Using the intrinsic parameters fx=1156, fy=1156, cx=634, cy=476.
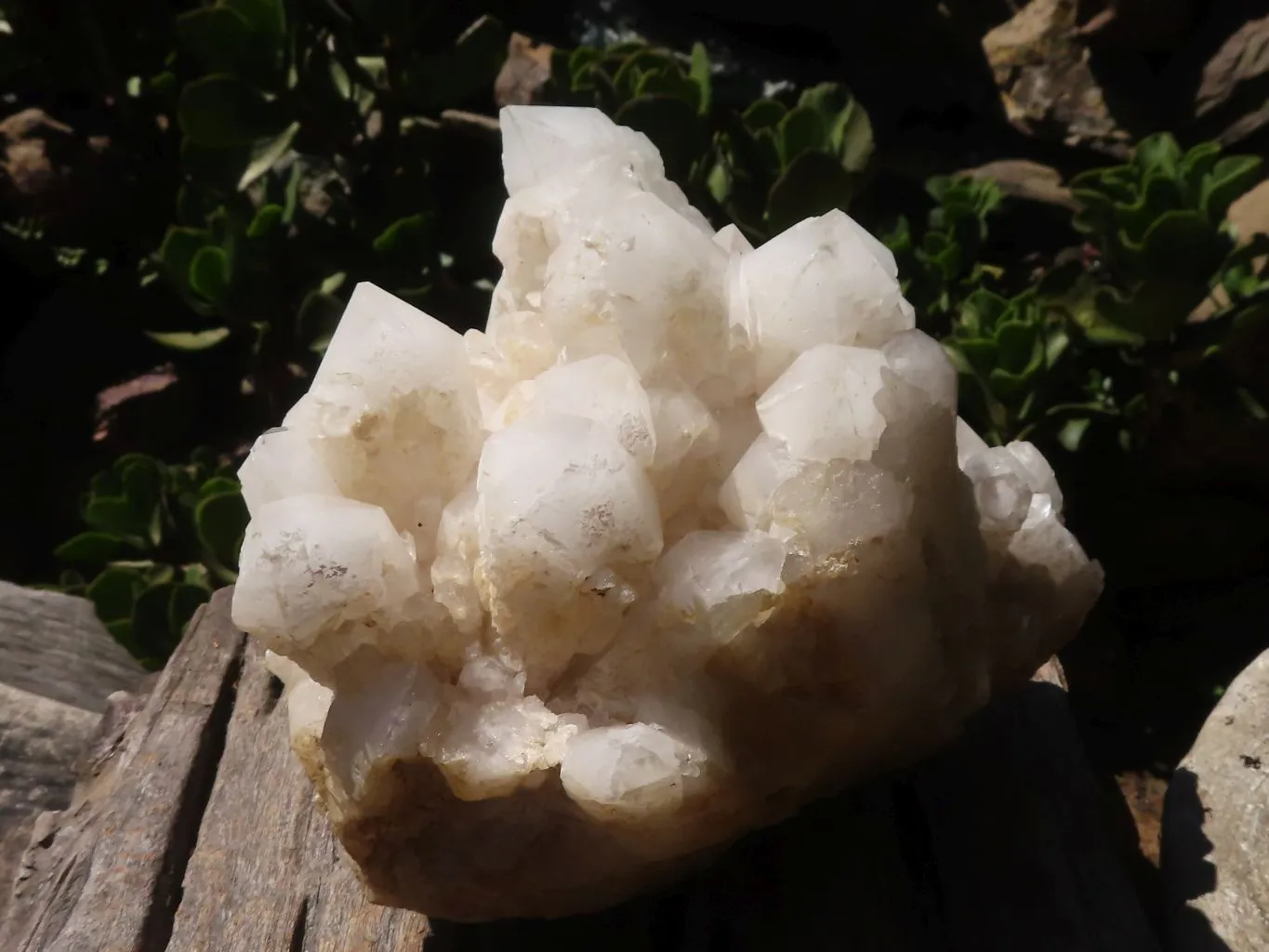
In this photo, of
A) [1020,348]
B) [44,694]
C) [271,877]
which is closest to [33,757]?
[44,694]

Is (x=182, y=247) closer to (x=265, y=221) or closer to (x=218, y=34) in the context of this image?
(x=265, y=221)

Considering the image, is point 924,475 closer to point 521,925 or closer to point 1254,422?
point 521,925

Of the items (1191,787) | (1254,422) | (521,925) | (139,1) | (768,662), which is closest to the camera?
(768,662)

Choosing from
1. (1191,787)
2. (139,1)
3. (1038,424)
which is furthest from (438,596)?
(139,1)

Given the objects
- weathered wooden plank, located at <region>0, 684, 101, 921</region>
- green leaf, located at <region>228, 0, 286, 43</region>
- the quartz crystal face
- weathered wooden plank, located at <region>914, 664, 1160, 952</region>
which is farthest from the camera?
green leaf, located at <region>228, 0, 286, 43</region>

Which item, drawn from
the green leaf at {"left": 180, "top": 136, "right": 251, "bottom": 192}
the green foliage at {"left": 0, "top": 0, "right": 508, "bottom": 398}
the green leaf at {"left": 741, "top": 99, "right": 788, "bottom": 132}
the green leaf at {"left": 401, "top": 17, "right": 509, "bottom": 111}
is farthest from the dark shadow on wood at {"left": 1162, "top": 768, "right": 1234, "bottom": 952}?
the green leaf at {"left": 180, "top": 136, "right": 251, "bottom": 192}

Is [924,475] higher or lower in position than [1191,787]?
higher

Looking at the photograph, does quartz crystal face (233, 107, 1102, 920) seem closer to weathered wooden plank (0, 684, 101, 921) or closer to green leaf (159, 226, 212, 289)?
weathered wooden plank (0, 684, 101, 921)
